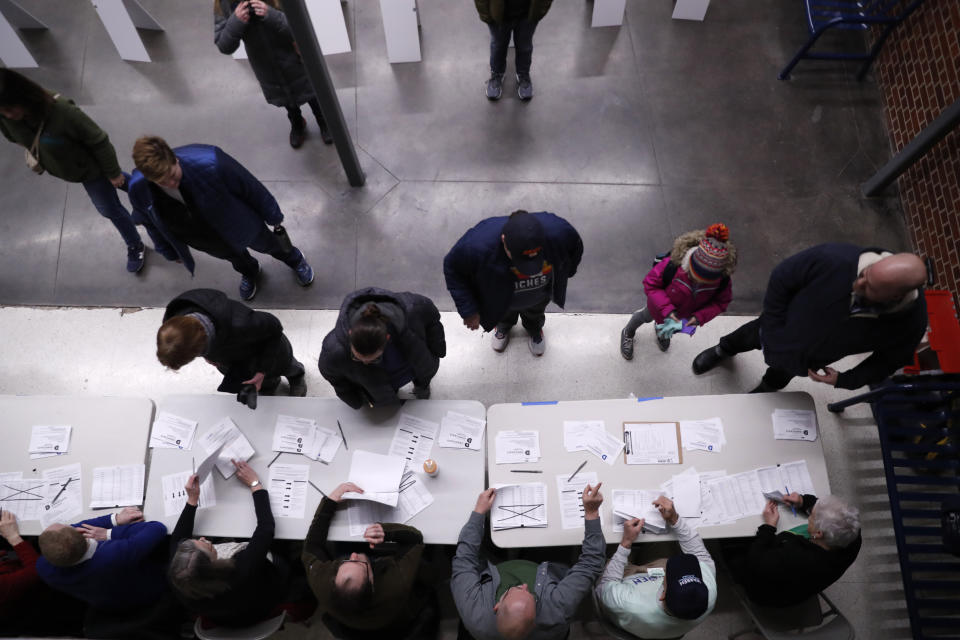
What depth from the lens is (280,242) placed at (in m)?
3.62

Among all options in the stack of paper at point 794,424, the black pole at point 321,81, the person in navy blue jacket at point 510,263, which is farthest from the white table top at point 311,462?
the black pole at point 321,81

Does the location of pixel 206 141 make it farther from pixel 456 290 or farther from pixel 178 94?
pixel 456 290

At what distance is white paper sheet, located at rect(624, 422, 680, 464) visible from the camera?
2803mm

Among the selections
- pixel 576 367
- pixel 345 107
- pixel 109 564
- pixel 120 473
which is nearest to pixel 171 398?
pixel 120 473

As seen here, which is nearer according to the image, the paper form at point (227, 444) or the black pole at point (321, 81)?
the paper form at point (227, 444)

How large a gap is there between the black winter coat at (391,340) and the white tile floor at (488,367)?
907mm

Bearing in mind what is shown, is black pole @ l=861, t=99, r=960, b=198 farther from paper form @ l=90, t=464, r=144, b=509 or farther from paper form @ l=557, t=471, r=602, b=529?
paper form @ l=90, t=464, r=144, b=509

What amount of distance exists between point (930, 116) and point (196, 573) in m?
5.49

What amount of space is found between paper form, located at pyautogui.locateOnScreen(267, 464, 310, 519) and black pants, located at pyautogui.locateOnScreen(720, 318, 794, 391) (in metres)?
2.59

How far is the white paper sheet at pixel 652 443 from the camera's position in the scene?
280cm

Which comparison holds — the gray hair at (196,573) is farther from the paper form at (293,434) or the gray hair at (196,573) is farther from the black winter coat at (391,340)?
the black winter coat at (391,340)

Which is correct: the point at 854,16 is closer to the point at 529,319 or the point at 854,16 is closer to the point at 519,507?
the point at 529,319

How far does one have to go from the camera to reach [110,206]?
12.1ft

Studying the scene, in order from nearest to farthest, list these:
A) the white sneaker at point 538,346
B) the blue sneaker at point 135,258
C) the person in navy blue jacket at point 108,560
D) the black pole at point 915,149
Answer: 1. the person in navy blue jacket at point 108,560
2. the black pole at point 915,149
3. the white sneaker at point 538,346
4. the blue sneaker at point 135,258
